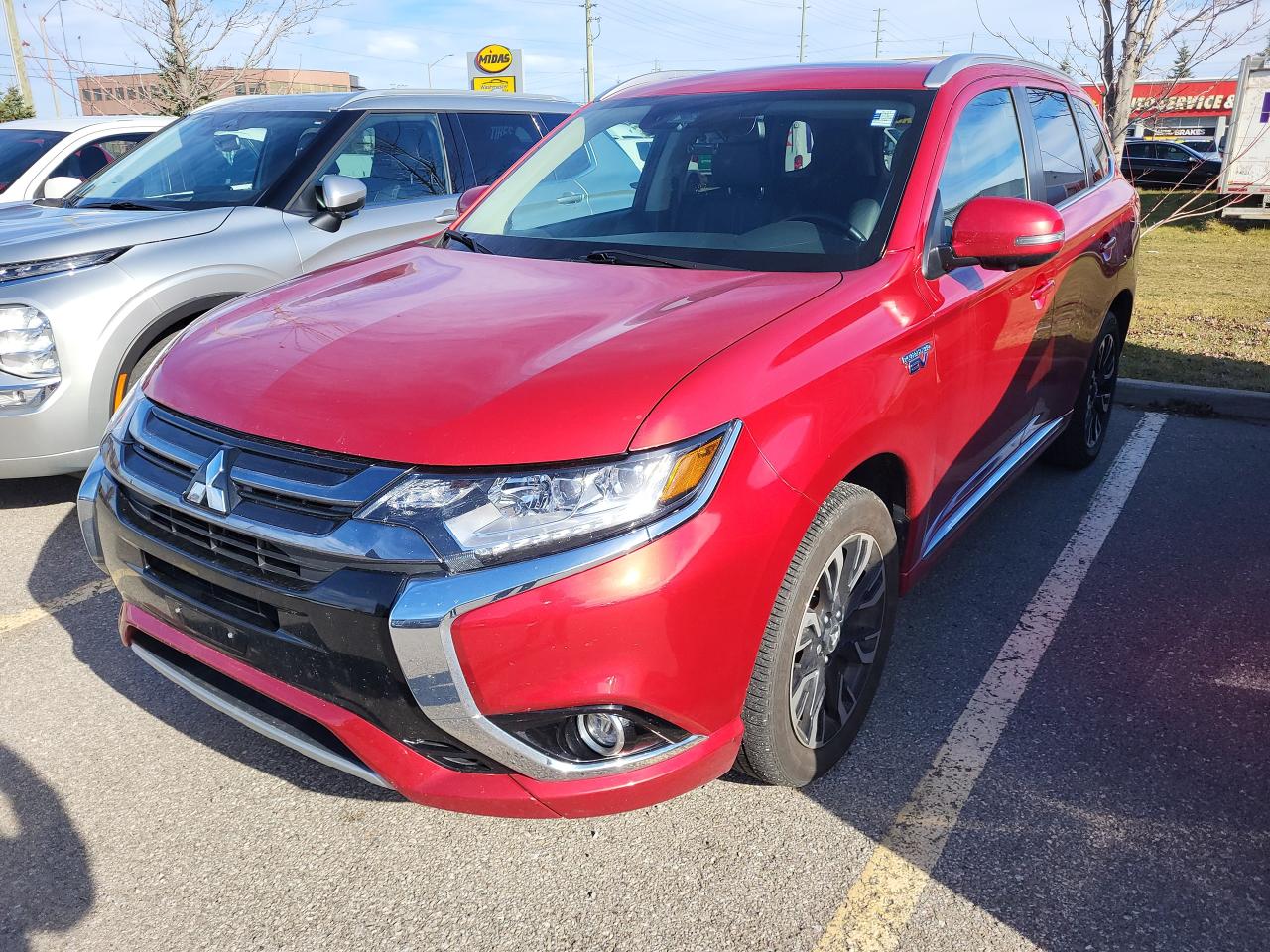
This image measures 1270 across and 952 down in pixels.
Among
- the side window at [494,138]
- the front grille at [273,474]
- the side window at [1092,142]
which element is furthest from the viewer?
the side window at [494,138]

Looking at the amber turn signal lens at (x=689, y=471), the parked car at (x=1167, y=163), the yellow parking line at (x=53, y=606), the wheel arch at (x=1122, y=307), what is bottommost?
the parked car at (x=1167, y=163)

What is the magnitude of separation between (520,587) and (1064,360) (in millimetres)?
3071

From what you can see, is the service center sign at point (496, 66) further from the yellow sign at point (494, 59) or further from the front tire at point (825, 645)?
the front tire at point (825, 645)

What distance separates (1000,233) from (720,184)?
3.04ft

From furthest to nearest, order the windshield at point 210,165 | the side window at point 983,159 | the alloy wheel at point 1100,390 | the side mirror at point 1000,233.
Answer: the windshield at point 210,165 < the alloy wheel at point 1100,390 < the side window at point 983,159 < the side mirror at point 1000,233

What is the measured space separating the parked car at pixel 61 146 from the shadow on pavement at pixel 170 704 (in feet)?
17.4

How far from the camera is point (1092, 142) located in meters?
4.80

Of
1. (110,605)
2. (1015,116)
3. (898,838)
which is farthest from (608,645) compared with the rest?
(1015,116)

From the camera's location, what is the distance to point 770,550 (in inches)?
85.9

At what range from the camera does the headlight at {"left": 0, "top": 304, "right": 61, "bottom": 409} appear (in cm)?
407

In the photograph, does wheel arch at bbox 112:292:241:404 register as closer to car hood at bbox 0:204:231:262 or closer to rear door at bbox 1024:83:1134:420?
car hood at bbox 0:204:231:262

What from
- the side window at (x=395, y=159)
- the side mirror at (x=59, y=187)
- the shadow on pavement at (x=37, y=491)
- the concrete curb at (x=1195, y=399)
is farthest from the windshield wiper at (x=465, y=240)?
the concrete curb at (x=1195, y=399)

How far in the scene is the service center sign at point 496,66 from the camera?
29062mm

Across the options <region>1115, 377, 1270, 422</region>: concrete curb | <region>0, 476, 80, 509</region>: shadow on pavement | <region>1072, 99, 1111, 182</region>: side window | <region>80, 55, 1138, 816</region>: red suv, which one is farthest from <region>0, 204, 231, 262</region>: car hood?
<region>1115, 377, 1270, 422</region>: concrete curb
